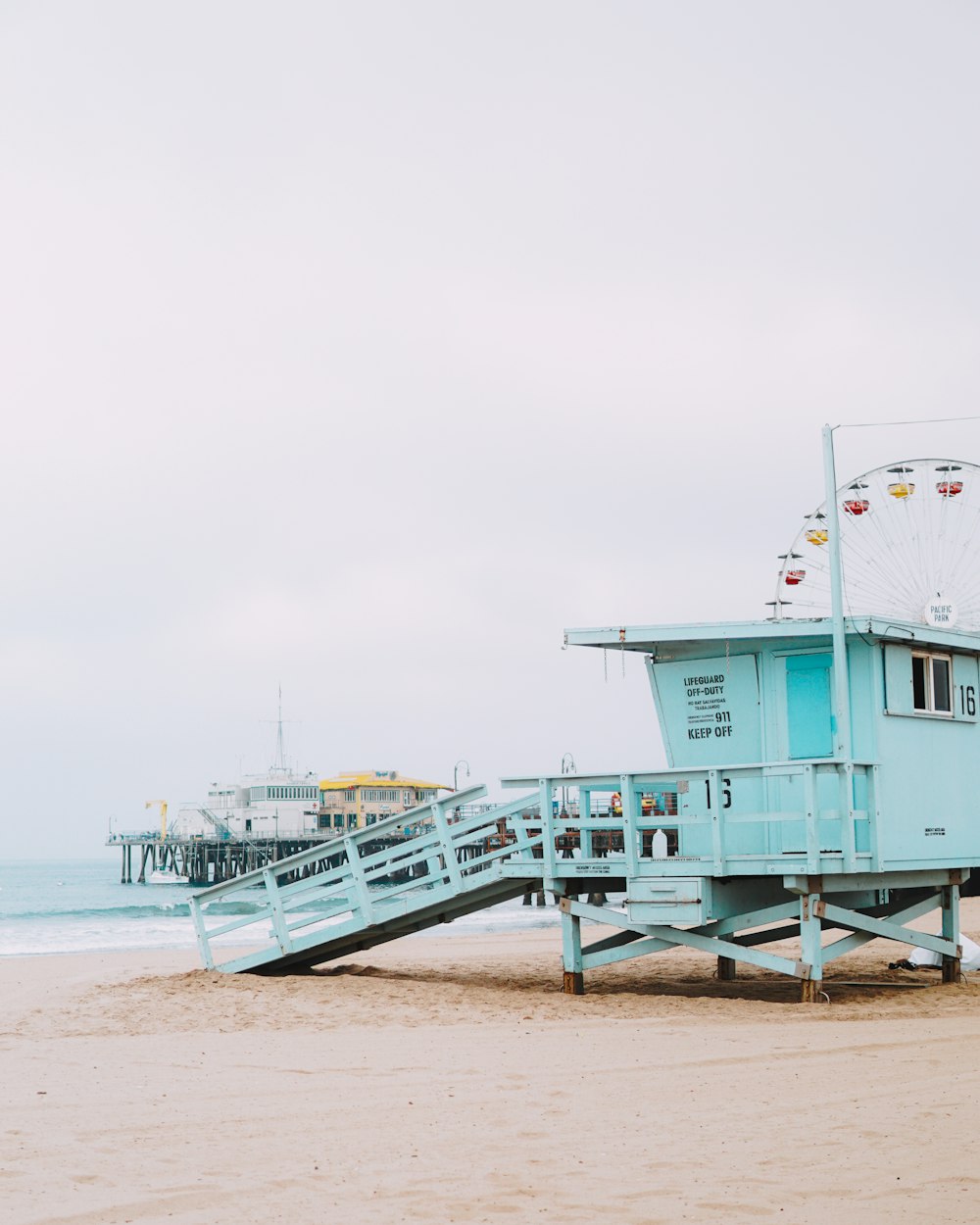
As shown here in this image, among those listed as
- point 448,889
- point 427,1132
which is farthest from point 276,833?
point 427,1132

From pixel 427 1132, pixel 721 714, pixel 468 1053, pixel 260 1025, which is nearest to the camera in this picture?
pixel 427 1132

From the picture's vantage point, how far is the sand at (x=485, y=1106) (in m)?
6.07

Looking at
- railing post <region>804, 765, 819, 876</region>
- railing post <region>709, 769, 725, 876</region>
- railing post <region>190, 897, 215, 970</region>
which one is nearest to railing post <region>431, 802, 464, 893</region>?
railing post <region>709, 769, 725, 876</region>

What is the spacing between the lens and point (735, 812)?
12.4 metres

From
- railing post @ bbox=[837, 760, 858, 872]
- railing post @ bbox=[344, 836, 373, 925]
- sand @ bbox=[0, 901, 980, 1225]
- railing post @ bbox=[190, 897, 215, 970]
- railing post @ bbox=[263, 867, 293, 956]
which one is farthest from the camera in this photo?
railing post @ bbox=[190, 897, 215, 970]

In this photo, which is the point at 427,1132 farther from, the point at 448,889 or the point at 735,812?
the point at 448,889

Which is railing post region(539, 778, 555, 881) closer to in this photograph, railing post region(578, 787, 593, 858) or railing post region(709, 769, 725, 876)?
railing post region(578, 787, 593, 858)

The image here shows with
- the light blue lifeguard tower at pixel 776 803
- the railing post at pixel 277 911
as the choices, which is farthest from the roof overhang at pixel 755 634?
the railing post at pixel 277 911

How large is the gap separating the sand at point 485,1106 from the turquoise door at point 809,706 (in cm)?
244

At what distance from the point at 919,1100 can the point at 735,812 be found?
4670 millimetres

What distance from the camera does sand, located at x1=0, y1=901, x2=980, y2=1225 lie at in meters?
6.07

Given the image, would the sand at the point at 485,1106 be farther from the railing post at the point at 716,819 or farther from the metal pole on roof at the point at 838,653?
the metal pole on roof at the point at 838,653

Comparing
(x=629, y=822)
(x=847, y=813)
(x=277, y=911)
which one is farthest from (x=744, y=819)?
(x=277, y=911)

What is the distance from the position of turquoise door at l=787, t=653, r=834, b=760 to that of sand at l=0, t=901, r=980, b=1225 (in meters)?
2.44
